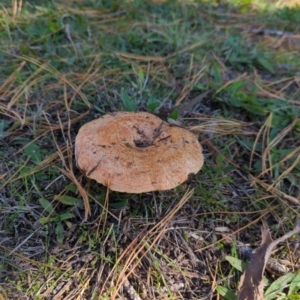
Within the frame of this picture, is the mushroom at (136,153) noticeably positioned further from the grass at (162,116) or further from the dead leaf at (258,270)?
the dead leaf at (258,270)

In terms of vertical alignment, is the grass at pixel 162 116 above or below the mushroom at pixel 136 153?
below

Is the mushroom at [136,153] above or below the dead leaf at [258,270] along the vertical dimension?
above

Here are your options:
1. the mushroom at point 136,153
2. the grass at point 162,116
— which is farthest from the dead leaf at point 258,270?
the mushroom at point 136,153

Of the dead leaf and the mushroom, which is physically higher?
the mushroom

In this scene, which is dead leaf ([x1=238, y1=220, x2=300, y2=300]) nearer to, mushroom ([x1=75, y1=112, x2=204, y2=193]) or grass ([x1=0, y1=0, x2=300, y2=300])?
grass ([x1=0, y1=0, x2=300, y2=300])

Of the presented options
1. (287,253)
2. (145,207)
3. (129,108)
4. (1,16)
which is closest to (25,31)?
(1,16)

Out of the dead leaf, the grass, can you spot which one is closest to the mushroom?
the grass
